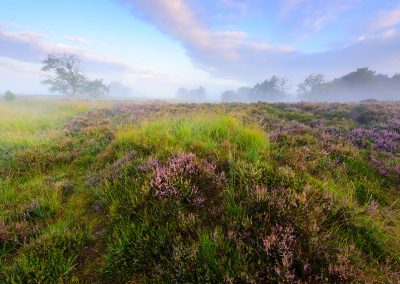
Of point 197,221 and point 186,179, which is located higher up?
point 186,179

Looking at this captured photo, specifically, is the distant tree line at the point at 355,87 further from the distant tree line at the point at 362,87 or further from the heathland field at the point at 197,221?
the heathland field at the point at 197,221

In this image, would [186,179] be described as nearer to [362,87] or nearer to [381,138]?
[381,138]

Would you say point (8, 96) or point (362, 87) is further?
point (362, 87)

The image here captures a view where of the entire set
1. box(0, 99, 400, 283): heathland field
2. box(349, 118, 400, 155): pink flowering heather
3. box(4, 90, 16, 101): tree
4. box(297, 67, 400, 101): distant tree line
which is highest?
box(297, 67, 400, 101): distant tree line

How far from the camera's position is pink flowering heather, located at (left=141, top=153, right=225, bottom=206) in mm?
3404

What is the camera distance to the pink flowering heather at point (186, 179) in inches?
134

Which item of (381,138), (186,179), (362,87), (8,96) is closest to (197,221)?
(186,179)

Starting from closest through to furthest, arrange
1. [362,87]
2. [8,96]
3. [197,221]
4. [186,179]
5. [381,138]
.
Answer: [197,221] → [186,179] → [381,138] → [8,96] → [362,87]

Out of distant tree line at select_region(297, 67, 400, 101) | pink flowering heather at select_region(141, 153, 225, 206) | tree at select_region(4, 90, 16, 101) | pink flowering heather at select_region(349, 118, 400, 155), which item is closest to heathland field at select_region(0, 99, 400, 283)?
pink flowering heather at select_region(141, 153, 225, 206)

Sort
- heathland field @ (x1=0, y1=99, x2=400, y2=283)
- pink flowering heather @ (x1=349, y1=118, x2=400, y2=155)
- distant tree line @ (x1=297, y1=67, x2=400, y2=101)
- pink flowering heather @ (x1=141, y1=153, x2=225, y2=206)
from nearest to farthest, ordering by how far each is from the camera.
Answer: heathland field @ (x1=0, y1=99, x2=400, y2=283), pink flowering heather @ (x1=141, y1=153, x2=225, y2=206), pink flowering heather @ (x1=349, y1=118, x2=400, y2=155), distant tree line @ (x1=297, y1=67, x2=400, y2=101)

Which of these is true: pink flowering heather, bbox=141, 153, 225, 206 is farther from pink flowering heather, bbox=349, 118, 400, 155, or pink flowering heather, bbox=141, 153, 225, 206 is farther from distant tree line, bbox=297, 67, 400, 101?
distant tree line, bbox=297, 67, 400, 101

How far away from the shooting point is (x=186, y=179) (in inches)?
138

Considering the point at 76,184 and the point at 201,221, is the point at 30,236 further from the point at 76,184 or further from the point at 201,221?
the point at 201,221

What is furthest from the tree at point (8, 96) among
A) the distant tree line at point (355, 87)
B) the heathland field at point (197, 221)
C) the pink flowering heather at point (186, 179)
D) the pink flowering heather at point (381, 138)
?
the distant tree line at point (355, 87)
